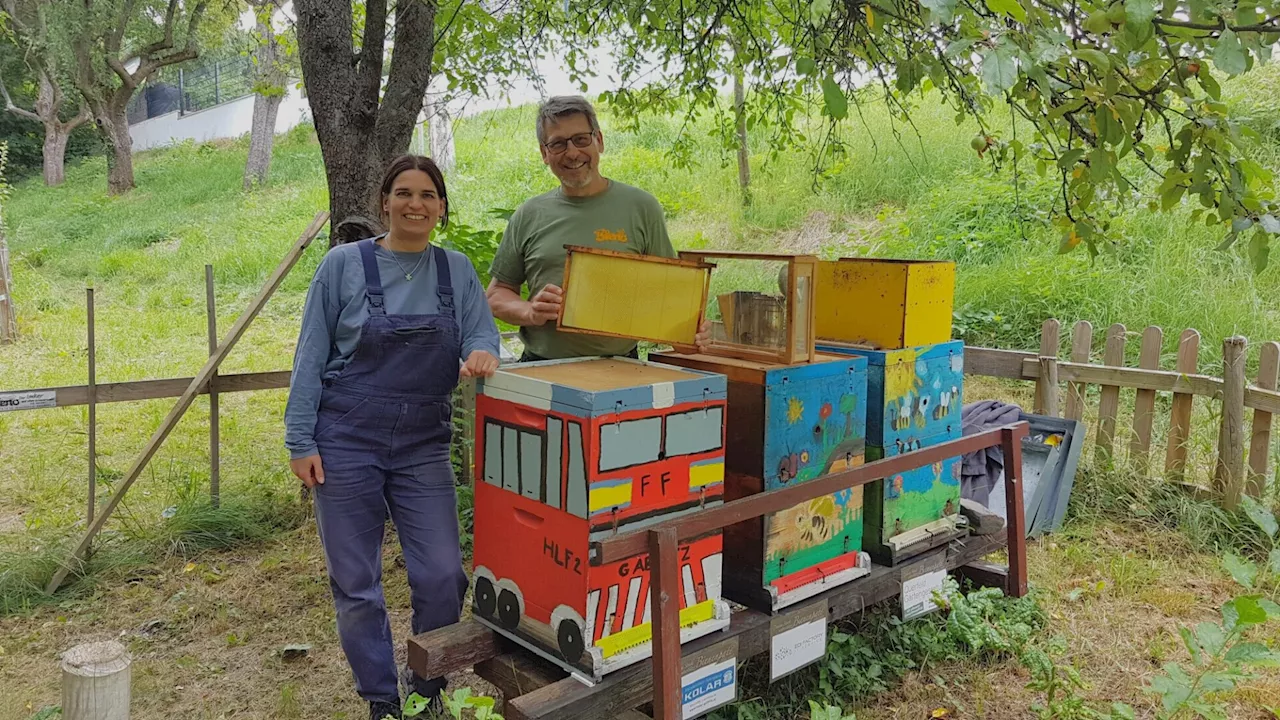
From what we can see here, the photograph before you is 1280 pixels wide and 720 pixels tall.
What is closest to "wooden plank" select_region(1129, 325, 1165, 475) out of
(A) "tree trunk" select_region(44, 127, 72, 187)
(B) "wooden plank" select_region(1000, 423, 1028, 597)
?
(B) "wooden plank" select_region(1000, 423, 1028, 597)

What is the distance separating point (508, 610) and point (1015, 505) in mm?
2190

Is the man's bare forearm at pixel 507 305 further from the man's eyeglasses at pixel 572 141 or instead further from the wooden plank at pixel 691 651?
the wooden plank at pixel 691 651

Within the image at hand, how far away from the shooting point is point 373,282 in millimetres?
2672

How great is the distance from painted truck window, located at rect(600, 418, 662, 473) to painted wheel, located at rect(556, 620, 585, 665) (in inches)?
17.7

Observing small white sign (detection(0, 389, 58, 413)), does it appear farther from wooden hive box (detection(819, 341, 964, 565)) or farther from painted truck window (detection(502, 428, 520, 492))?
wooden hive box (detection(819, 341, 964, 565))

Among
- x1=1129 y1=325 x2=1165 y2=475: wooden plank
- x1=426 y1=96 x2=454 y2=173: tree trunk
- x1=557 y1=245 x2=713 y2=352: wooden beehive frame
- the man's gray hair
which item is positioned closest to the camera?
x1=557 y1=245 x2=713 y2=352: wooden beehive frame

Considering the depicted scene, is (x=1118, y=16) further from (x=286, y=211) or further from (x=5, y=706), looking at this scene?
(x=286, y=211)

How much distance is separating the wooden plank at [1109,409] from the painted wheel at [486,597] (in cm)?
423

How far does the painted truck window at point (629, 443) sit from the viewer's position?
2.13m

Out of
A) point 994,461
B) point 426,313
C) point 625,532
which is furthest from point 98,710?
point 994,461

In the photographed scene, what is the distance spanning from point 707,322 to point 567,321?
539 millimetres

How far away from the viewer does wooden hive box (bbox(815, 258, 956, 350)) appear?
9.86 ft

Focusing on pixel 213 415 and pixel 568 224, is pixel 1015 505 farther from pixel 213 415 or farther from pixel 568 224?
pixel 213 415

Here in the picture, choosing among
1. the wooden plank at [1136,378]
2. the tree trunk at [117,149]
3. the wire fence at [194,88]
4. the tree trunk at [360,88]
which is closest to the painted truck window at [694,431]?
the tree trunk at [360,88]
